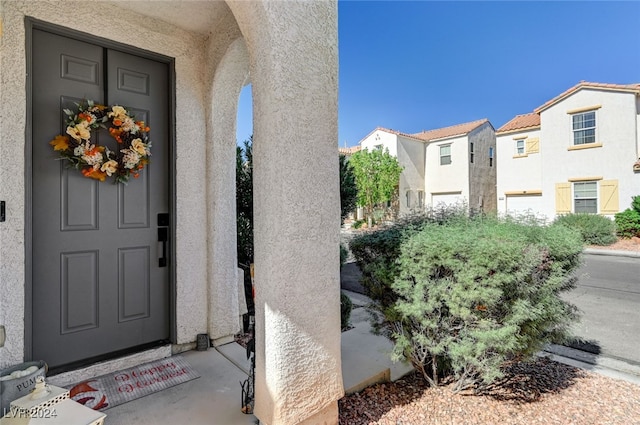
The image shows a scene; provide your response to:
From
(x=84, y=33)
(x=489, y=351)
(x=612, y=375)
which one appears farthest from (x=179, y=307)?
(x=612, y=375)

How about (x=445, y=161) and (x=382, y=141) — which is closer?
(x=445, y=161)

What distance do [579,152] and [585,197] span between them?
2086 mm

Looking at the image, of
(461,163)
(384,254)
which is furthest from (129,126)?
(461,163)

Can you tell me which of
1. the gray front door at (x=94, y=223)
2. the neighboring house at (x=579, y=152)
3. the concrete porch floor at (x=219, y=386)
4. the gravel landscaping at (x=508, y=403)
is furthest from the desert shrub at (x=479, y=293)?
the neighboring house at (x=579, y=152)

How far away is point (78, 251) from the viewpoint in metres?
2.67

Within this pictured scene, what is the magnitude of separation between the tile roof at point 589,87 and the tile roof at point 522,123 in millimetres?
1021

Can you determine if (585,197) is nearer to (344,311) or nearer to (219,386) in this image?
(344,311)

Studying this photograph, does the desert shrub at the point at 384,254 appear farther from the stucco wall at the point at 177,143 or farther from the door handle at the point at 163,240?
the door handle at the point at 163,240

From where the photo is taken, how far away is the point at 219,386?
102 inches

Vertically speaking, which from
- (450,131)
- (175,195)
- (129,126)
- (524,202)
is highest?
(450,131)

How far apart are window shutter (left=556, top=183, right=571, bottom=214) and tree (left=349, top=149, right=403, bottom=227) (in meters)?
8.35

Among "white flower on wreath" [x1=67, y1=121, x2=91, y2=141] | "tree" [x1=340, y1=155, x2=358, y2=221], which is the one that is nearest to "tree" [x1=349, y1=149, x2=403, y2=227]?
"tree" [x1=340, y1=155, x2=358, y2=221]

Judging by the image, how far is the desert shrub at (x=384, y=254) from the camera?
2.54 m

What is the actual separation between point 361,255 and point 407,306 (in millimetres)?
637
